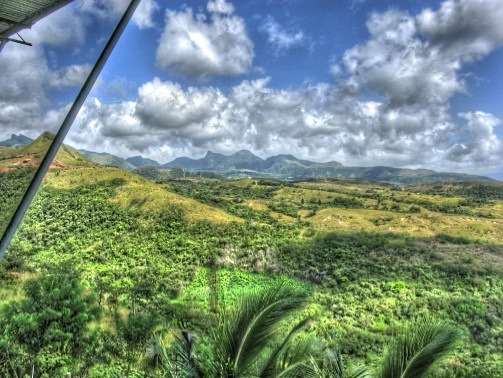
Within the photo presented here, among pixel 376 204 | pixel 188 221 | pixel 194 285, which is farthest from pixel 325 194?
pixel 194 285

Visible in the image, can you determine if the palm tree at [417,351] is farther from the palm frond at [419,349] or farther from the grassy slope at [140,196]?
the grassy slope at [140,196]

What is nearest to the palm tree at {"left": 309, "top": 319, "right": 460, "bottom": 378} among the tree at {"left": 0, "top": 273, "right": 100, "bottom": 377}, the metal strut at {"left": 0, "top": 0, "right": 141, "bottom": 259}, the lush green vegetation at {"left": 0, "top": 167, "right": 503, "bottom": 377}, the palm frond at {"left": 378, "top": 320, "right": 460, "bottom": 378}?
the palm frond at {"left": 378, "top": 320, "right": 460, "bottom": 378}

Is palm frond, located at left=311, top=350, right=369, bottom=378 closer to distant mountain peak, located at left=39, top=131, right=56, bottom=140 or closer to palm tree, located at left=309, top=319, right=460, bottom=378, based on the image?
palm tree, located at left=309, top=319, right=460, bottom=378

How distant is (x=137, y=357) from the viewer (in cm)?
1370

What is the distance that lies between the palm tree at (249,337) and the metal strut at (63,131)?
6.94 feet

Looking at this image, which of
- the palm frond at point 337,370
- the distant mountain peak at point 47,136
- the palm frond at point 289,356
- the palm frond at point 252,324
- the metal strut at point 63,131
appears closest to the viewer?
the metal strut at point 63,131

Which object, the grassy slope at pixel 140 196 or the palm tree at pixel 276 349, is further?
the grassy slope at pixel 140 196

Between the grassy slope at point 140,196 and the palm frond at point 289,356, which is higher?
the palm frond at point 289,356

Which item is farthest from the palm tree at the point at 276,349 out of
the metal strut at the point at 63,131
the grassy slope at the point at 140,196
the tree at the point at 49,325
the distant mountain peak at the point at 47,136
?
the grassy slope at the point at 140,196

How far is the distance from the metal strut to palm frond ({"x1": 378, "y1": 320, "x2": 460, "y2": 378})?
315 cm

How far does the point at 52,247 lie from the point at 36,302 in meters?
26.5

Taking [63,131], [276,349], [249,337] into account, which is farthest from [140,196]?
[63,131]

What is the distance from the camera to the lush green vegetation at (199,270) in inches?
465

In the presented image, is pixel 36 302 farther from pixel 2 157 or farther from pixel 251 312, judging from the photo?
pixel 251 312
